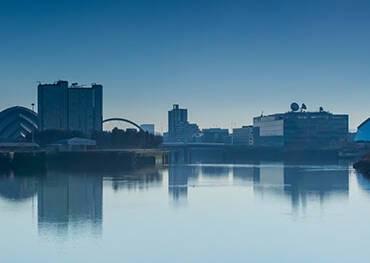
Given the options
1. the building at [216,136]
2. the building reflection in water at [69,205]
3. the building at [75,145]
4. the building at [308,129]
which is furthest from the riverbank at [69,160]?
the building at [216,136]

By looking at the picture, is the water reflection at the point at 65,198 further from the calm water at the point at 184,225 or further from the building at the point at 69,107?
the building at the point at 69,107

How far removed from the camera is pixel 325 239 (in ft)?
41.1

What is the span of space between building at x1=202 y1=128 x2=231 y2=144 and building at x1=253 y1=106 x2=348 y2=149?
20.8 meters

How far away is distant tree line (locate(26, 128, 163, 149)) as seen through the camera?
56.2 m

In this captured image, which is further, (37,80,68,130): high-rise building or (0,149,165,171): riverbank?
(37,80,68,130): high-rise building

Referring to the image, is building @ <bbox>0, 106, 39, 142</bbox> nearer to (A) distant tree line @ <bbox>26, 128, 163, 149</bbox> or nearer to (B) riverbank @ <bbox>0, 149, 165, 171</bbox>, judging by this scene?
(A) distant tree line @ <bbox>26, 128, 163, 149</bbox>

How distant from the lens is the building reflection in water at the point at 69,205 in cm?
1465

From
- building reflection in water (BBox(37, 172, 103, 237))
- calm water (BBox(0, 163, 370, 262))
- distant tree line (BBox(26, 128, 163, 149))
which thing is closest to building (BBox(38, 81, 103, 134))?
distant tree line (BBox(26, 128, 163, 149))

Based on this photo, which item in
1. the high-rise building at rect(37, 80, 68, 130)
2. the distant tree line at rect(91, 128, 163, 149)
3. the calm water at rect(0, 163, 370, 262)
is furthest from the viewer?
the high-rise building at rect(37, 80, 68, 130)

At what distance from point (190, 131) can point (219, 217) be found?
106 meters

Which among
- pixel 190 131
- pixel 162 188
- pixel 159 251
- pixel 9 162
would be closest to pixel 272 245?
pixel 159 251

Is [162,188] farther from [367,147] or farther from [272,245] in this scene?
[367,147]

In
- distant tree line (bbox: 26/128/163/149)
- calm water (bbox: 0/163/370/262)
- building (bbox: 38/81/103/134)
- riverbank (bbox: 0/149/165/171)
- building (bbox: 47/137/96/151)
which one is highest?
building (bbox: 38/81/103/134)

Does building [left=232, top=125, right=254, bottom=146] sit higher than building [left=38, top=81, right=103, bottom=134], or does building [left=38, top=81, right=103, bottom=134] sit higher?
building [left=38, top=81, right=103, bottom=134]
